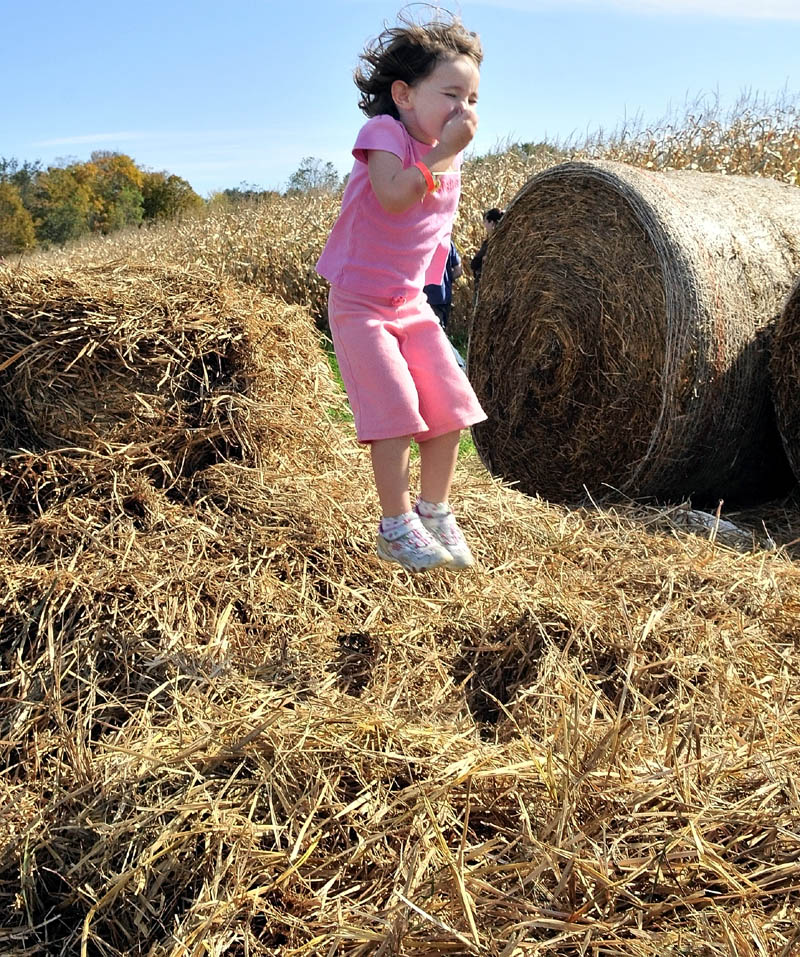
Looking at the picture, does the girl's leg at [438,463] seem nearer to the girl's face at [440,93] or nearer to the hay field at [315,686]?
the hay field at [315,686]

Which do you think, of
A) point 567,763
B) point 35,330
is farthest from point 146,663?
point 35,330

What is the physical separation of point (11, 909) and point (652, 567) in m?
2.44

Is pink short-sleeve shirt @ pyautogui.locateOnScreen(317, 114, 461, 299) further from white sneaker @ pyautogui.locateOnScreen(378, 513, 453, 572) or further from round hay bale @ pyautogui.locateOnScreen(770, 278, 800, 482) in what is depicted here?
round hay bale @ pyautogui.locateOnScreen(770, 278, 800, 482)

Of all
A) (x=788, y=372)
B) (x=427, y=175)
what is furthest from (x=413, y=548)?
(x=788, y=372)

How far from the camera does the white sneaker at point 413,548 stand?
3.09m

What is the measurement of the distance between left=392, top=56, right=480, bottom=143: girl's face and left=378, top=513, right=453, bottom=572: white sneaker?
117 cm

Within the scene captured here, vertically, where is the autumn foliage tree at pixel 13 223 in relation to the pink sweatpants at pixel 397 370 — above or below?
below

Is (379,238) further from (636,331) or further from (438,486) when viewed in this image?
(636,331)

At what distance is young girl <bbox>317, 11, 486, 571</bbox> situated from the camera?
2965 mm

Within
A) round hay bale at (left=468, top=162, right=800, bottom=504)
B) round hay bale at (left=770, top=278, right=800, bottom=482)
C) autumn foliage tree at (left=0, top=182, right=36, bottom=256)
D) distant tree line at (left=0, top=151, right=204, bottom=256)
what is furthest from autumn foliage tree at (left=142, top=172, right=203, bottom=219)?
round hay bale at (left=770, top=278, right=800, bottom=482)

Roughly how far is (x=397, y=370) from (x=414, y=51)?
0.94m

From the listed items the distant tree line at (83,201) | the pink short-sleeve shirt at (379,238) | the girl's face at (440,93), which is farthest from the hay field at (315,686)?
the distant tree line at (83,201)

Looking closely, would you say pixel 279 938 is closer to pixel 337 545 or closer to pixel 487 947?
pixel 487 947

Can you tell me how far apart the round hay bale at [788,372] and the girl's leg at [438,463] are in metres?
2.31
